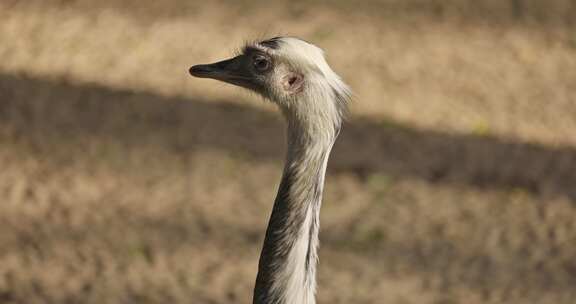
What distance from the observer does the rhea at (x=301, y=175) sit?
271 centimetres

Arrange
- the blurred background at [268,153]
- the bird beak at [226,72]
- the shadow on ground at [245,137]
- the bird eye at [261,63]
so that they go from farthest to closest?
the shadow on ground at [245,137]
the blurred background at [268,153]
the bird beak at [226,72]
the bird eye at [261,63]

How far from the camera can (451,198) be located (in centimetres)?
499

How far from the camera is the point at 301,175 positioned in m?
2.76

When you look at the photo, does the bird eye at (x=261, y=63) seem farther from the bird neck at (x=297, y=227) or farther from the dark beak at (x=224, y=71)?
the bird neck at (x=297, y=227)

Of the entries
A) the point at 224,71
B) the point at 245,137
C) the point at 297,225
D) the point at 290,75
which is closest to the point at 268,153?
the point at 245,137

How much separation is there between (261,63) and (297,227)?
49 centimetres

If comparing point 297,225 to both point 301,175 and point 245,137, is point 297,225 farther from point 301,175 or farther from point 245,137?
point 245,137

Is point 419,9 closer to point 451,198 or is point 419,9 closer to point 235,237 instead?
point 451,198

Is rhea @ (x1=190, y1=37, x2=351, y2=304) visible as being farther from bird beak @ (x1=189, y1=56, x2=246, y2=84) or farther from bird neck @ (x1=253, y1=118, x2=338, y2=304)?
bird beak @ (x1=189, y1=56, x2=246, y2=84)

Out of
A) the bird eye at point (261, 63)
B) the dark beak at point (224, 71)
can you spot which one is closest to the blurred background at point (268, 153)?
the dark beak at point (224, 71)

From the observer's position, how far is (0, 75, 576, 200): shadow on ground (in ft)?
16.8

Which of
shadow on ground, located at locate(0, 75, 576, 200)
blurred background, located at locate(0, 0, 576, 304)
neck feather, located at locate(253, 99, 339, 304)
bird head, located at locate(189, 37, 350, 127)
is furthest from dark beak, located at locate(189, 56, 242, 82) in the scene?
shadow on ground, located at locate(0, 75, 576, 200)

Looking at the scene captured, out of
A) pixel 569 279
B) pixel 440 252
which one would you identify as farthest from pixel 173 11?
pixel 569 279

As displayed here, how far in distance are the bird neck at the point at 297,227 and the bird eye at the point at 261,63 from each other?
23 centimetres
